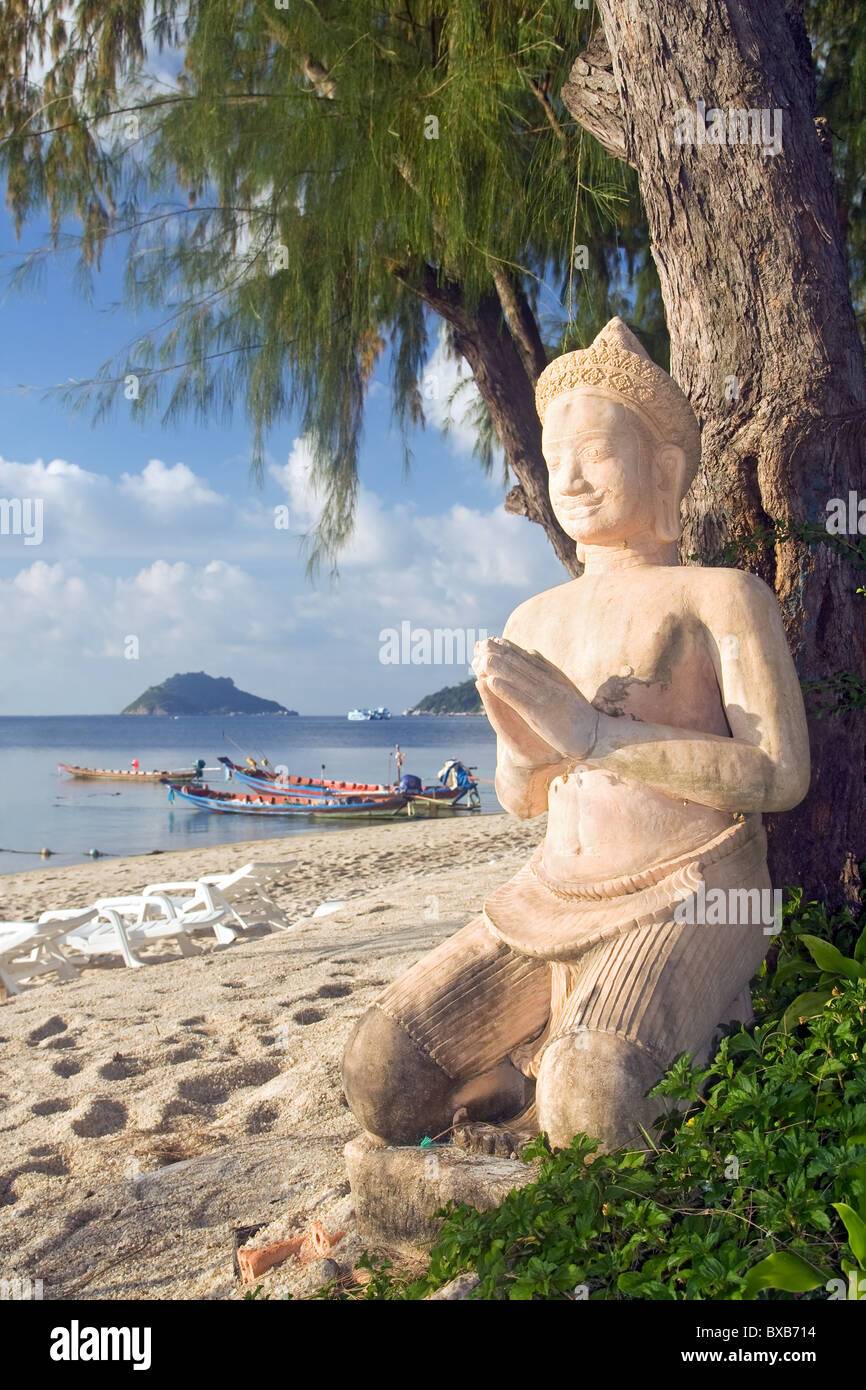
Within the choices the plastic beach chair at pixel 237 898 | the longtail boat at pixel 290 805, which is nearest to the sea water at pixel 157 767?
the longtail boat at pixel 290 805

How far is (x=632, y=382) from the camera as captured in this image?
278 cm

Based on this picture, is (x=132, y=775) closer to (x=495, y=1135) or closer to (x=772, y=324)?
(x=772, y=324)

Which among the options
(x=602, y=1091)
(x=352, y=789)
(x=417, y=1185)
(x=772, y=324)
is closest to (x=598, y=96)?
(x=772, y=324)

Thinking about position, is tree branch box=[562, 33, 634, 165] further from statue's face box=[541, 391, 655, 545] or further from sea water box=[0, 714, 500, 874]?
sea water box=[0, 714, 500, 874]

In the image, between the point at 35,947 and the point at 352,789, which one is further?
the point at 352,789

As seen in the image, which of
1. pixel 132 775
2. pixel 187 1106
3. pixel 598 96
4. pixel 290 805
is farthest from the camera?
pixel 132 775

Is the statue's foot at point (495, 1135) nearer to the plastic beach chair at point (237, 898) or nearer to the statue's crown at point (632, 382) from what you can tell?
the statue's crown at point (632, 382)

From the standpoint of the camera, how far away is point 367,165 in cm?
529

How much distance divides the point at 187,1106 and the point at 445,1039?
1.75m

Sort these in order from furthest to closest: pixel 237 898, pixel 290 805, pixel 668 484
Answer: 1. pixel 290 805
2. pixel 237 898
3. pixel 668 484

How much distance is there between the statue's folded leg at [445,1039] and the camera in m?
2.70

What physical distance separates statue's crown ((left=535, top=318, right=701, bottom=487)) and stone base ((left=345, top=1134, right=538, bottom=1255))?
6.10ft

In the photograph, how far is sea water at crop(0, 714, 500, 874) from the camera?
23308 millimetres

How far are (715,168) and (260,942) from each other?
5473 millimetres
